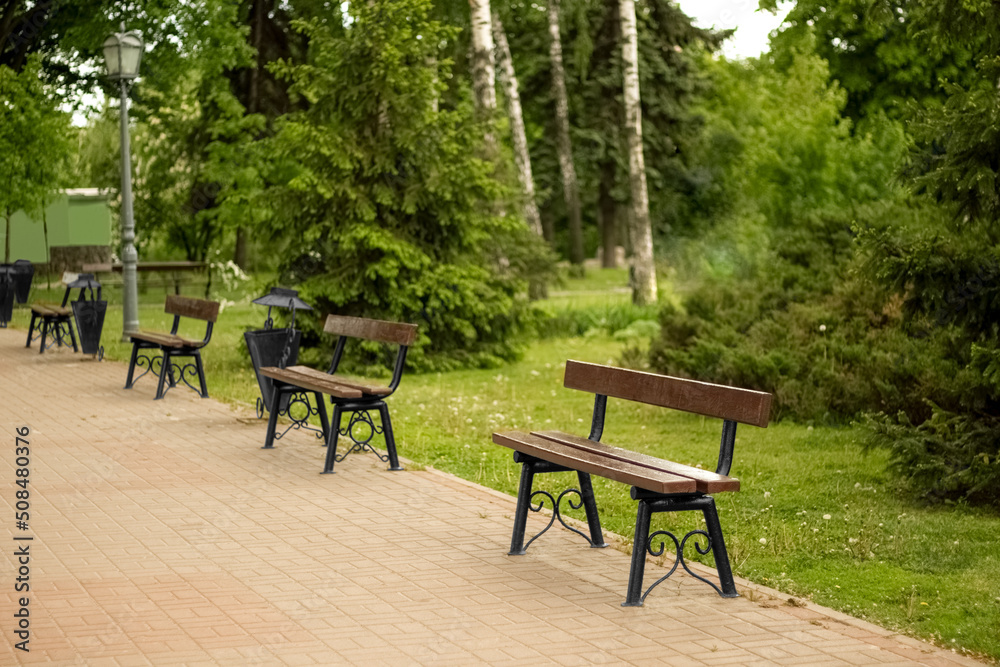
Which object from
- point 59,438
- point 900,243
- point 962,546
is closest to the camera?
point 962,546

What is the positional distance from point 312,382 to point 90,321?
8364 millimetres

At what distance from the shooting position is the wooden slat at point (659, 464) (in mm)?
5434

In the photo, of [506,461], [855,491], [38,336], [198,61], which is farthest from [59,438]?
[198,61]

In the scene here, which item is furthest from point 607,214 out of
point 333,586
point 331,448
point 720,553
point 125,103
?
point 333,586

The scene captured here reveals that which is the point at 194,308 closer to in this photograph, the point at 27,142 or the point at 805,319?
the point at 805,319

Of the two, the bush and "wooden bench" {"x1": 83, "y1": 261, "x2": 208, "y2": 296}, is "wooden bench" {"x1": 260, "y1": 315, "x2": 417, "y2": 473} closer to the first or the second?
the bush

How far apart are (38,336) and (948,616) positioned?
1762cm

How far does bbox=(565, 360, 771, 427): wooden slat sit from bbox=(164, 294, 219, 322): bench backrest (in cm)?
601

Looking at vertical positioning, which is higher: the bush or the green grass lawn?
the bush

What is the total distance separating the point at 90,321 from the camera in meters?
16.5

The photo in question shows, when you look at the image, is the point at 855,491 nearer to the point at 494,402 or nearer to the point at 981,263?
the point at 981,263

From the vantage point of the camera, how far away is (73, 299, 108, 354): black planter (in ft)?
53.2

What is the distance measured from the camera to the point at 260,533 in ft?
22.4

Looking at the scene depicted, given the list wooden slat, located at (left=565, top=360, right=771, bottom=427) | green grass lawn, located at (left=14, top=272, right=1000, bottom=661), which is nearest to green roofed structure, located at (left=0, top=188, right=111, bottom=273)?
green grass lawn, located at (left=14, top=272, right=1000, bottom=661)
